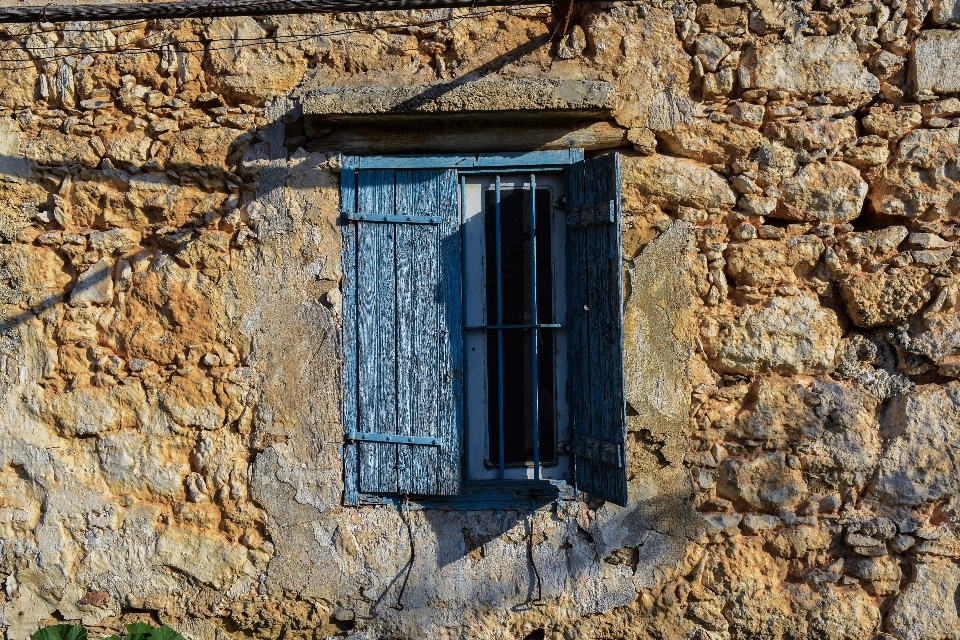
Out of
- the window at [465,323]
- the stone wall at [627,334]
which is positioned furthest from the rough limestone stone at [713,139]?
the window at [465,323]

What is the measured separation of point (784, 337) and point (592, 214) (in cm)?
97

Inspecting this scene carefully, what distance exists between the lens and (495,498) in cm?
328

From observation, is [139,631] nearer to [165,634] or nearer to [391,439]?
[165,634]

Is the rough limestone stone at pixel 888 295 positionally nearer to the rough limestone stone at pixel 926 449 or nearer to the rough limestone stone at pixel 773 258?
the rough limestone stone at pixel 773 258

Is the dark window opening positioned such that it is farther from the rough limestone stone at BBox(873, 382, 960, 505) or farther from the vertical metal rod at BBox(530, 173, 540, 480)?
the rough limestone stone at BBox(873, 382, 960, 505)

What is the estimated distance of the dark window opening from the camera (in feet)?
11.0

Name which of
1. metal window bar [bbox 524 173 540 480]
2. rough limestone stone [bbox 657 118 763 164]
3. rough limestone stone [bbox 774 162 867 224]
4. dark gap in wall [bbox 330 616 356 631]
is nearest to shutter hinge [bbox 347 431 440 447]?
metal window bar [bbox 524 173 540 480]

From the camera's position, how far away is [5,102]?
3385 mm

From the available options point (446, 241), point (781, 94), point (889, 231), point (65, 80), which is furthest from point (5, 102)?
point (889, 231)

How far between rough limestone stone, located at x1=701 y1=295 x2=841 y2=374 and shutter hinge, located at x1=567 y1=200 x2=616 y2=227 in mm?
667

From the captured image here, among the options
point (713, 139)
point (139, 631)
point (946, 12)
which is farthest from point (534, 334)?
point (946, 12)

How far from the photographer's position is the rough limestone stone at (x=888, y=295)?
10.3ft

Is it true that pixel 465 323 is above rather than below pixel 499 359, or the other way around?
above

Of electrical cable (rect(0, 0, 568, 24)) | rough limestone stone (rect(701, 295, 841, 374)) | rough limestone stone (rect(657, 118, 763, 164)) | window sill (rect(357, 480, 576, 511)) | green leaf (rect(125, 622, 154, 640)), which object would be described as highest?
electrical cable (rect(0, 0, 568, 24))
